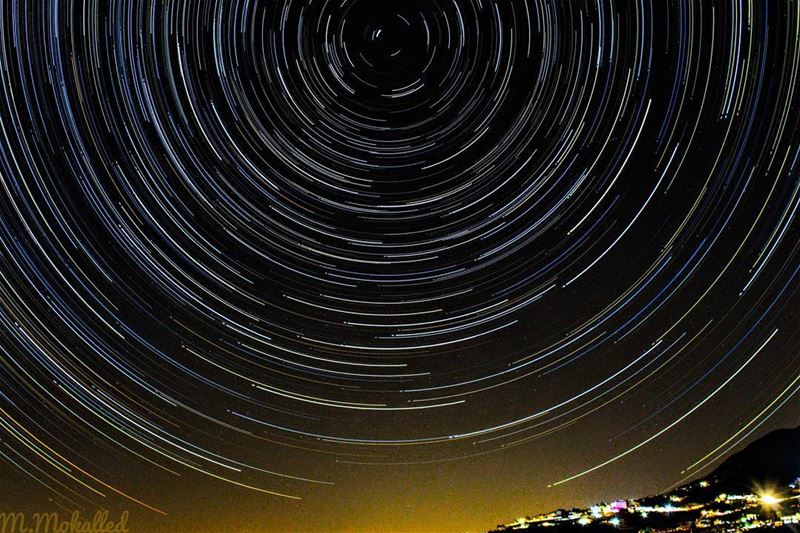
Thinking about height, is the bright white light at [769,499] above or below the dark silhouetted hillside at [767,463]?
below

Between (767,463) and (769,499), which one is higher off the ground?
(767,463)

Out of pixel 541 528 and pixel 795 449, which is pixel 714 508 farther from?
pixel 795 449

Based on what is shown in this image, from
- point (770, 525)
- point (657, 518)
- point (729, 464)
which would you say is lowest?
point (770, 525)

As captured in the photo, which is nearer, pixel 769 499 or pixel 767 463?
pixel 769 499

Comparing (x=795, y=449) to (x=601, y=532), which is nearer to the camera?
(x=601, y=532)

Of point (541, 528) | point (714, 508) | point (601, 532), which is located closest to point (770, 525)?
point (601, 532)

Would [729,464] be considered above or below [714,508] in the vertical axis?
above

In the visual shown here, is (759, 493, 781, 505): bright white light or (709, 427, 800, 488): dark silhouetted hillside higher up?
(709, 427, 800, 488): dark silhouetted hillside

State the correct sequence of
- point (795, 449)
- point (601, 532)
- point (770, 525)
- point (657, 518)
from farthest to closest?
point (795, 449) < point (657, 518) < point (601, 532) < point (770, 525)

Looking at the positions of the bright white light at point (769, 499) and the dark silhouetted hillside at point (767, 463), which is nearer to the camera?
the bright white light at point (769, 499)

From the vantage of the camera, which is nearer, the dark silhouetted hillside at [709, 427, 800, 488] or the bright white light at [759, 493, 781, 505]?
the bright white light at [759, 493, 781, 505]

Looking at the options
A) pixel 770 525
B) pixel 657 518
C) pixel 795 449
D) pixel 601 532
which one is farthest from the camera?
pixel 795 449
